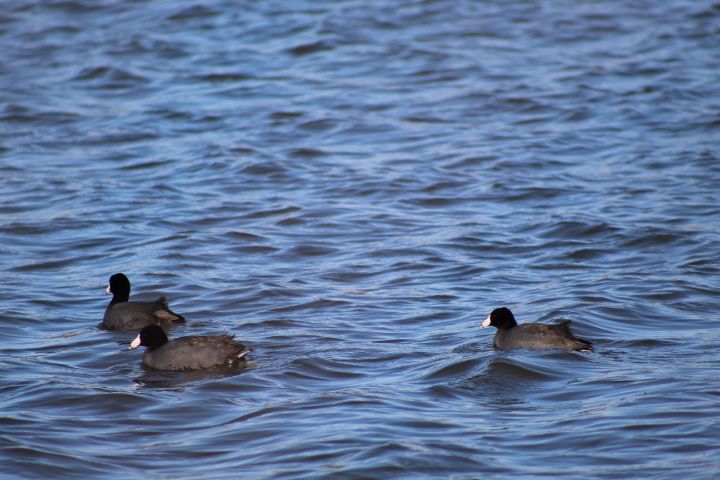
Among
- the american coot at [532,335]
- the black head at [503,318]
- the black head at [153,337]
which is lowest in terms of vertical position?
the american coot at [532,335]

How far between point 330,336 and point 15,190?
7137mm

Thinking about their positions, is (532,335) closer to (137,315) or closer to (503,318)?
(503,318)

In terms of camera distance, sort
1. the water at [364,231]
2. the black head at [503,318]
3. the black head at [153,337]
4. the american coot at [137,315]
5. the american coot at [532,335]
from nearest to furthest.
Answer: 1. the water at [364,231]
2. the american coot at [532,335]
3. the black head at [153,337]
4. the black head at [503,318]
5. the american coot at [137,315]

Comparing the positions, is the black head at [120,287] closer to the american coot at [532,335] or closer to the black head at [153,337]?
the black head at [153,337]

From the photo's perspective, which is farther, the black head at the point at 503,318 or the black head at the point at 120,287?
the black head at the point at 120,287

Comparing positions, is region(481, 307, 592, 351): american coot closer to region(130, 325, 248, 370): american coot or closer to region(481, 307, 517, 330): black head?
region(481, 307, 517, 330): black head

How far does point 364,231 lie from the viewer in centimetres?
1439

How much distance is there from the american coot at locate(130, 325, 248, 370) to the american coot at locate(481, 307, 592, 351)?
218 cm

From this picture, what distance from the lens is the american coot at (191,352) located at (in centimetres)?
957

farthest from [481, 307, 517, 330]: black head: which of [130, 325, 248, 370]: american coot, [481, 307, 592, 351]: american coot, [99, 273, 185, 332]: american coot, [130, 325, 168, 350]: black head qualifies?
[99, 273, 185, 332]: american coot

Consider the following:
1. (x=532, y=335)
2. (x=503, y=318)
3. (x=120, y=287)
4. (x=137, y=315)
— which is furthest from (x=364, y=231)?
(x=532, y=335)

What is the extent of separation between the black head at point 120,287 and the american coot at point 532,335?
366cm

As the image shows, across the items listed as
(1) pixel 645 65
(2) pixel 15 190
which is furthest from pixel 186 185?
(1) pixel 645 65

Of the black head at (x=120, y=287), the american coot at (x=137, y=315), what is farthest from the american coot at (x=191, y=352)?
the black head at (x=120, y=287)
